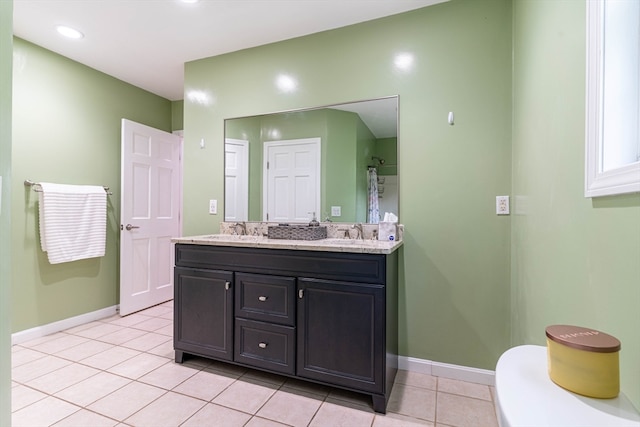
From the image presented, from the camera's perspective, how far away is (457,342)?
2.02 metres

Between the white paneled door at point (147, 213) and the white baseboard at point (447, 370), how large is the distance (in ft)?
9.18

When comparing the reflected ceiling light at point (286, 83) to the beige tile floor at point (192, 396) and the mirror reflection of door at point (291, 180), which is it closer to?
the mirror reflection of door at point (291, 180)

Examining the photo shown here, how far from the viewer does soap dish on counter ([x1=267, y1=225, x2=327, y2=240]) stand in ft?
7.09

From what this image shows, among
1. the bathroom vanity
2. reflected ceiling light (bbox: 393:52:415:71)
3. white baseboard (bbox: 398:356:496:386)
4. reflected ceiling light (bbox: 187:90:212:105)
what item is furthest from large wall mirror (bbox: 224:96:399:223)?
white baseboard (bbox: 398:356:496:386)

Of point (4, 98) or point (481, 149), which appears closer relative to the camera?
Answer: point (4, 98)

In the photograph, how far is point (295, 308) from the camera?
1840 millimetres

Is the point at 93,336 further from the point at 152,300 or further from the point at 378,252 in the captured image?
the point at 378,252

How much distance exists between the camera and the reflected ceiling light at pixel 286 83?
8.14 ft

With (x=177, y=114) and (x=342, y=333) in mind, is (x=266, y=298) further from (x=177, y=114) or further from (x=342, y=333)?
(x=177, y=114)

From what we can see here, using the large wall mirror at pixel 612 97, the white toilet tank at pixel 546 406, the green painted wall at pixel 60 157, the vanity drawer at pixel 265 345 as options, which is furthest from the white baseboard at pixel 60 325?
the large wall mirror at pixel 612 97

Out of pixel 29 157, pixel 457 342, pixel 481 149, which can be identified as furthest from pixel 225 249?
pixel 29 157

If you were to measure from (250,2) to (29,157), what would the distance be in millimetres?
2284

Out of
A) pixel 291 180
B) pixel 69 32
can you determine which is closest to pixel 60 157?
pixel 69 32

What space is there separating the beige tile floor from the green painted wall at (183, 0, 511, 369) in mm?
409
